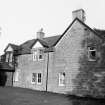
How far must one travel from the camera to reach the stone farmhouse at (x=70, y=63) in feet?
69.2

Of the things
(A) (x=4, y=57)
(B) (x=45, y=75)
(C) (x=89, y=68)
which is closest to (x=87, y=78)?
(C) (x=89, y=68)

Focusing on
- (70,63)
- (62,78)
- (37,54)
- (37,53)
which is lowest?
(62,78)

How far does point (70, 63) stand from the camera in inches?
929

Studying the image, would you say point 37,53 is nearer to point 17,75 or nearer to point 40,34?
point 40,34

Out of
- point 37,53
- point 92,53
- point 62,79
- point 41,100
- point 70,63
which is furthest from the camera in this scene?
point 37,53

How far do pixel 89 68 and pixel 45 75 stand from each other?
25.4 feet

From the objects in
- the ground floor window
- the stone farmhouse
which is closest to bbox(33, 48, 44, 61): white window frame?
the stone farmhouse

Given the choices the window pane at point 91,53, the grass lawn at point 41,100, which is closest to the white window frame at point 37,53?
the window pane at point 91,53

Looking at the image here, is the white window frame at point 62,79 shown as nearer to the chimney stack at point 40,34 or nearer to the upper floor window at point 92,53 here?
the upper floor window at point 92,53

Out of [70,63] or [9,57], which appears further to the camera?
[9,57]

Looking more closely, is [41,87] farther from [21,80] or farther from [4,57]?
[4,57]

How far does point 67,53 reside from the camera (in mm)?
24141

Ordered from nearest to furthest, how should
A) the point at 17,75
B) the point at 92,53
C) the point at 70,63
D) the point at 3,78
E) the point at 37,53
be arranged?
1. the point at 92,53
2. the point at 70,63
3. the point at 37,53
4. the point at 3,78
5. the point at 17,75

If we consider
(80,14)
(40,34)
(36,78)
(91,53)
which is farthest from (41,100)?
(40,34)
